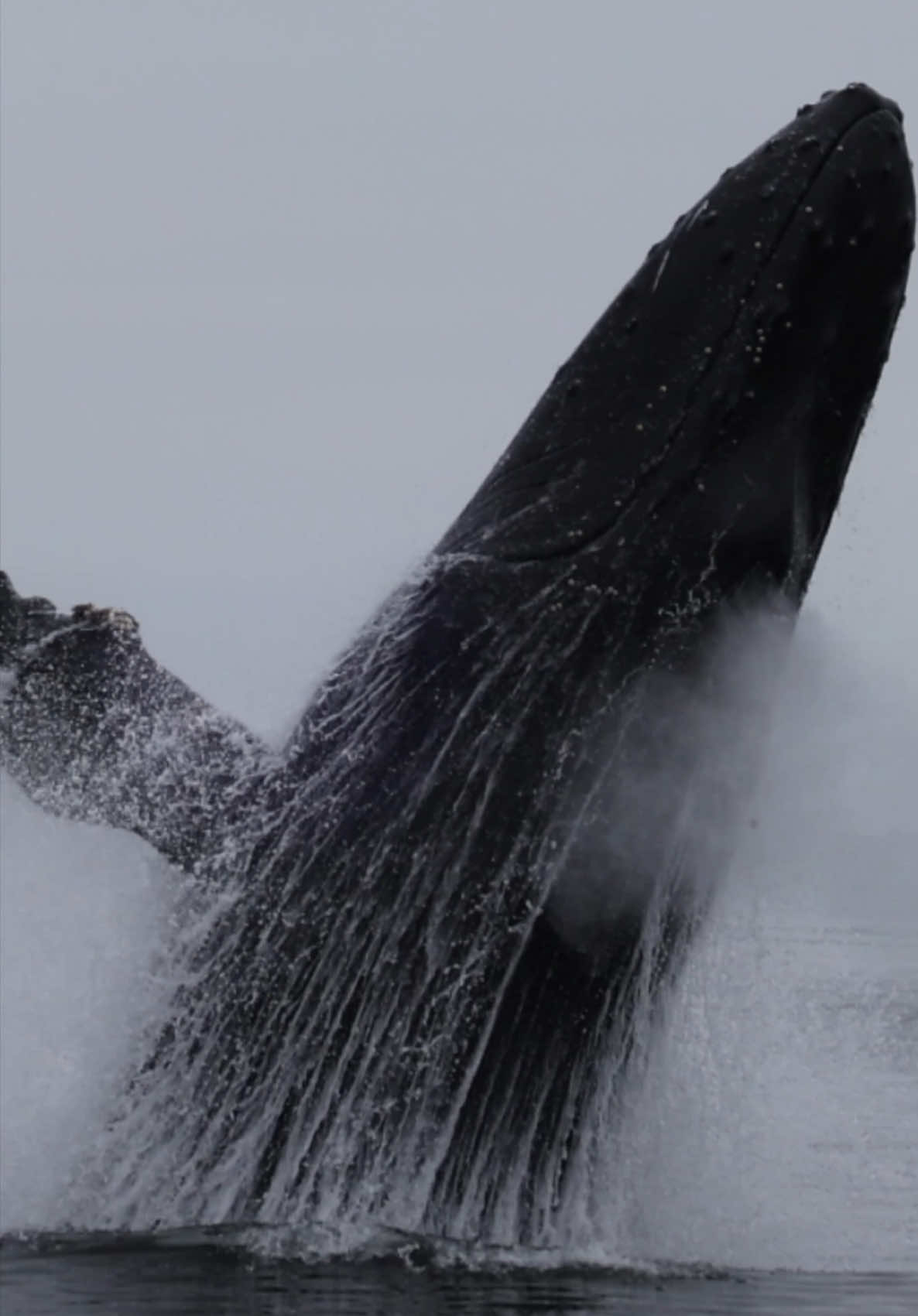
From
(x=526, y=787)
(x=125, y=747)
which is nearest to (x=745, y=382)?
(x=526, y=787)

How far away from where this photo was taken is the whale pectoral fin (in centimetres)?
934

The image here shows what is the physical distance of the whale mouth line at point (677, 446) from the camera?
9.09 meters

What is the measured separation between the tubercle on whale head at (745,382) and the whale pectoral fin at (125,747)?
3.89 ft

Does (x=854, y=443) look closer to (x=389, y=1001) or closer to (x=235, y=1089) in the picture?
(x=389, y=1001)

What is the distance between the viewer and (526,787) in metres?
8.99

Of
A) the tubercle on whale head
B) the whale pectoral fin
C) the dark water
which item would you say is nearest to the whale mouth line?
the tubercle on whale head

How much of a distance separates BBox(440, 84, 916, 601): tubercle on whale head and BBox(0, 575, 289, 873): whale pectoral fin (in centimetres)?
118

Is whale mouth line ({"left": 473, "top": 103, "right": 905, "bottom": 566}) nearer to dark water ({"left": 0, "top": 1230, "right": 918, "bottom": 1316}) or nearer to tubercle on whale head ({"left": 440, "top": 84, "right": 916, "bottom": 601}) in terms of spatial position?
tubercle on whale head ({"left": 440, "top": 84, "right": 916, "bottom": 601})

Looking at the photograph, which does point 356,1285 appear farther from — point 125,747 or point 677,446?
point 677,446

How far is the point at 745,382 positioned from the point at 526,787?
161cm

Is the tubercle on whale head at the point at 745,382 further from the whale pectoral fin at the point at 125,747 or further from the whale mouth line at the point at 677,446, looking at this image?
the whale pectoral fin at the point at 125,747

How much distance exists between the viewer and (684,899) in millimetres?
9359

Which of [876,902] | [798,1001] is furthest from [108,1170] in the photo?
[876,902]

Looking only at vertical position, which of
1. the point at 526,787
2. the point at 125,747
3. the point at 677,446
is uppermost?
the point at 677,446
